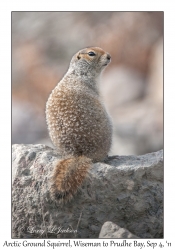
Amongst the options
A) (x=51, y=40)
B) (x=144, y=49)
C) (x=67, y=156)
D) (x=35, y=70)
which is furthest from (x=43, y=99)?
(x=67, y=156)

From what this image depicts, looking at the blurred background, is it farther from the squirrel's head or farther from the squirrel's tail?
the squirrel's tail

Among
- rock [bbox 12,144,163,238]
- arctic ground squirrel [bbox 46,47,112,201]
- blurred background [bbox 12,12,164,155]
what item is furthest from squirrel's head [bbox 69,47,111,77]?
blurred background [bbox 12,12,164,155]

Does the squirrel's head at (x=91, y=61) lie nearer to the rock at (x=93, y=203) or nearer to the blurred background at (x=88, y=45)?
the rock at (x=93, y=203)

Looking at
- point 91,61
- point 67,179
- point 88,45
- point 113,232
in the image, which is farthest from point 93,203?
point 88,45

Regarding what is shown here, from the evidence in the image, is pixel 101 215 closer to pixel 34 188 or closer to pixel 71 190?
pixel 71 190
